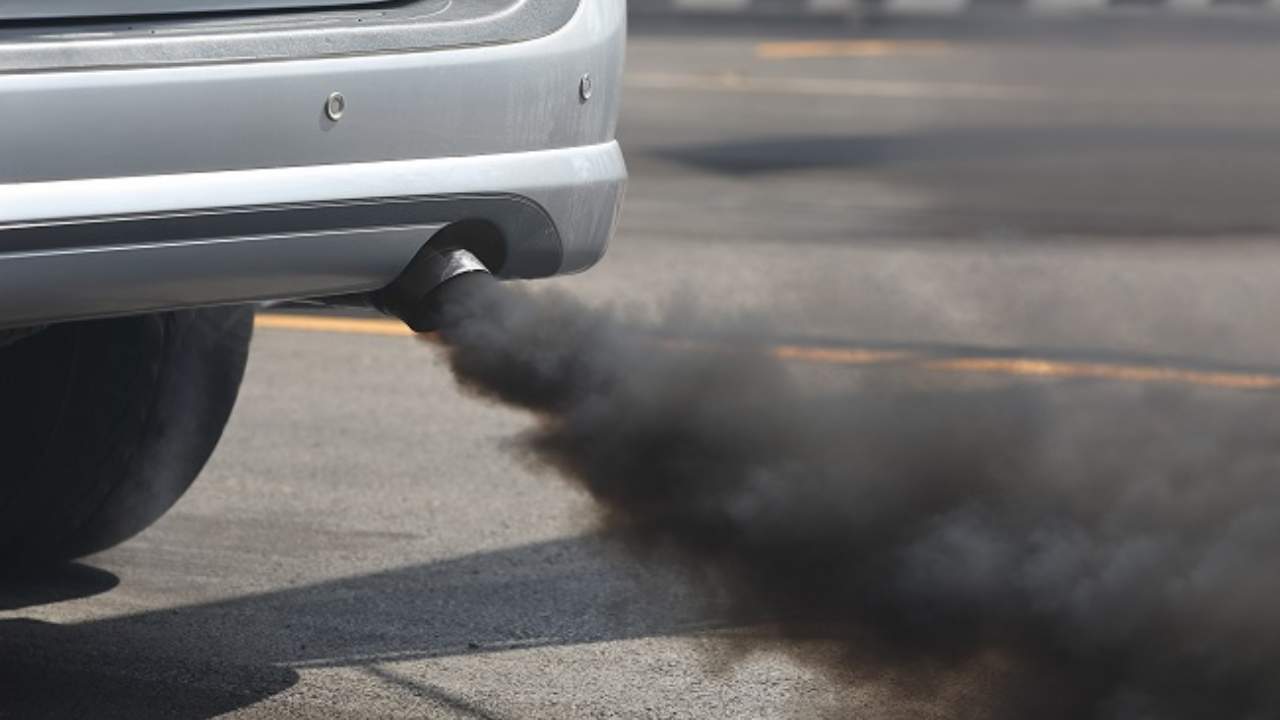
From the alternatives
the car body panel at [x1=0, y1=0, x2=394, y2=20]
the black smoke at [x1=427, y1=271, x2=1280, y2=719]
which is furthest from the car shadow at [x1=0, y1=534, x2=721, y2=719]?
the car body panel at [x1=0, y1=0, x2=394, y2=20]

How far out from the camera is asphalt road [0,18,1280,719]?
4.29m

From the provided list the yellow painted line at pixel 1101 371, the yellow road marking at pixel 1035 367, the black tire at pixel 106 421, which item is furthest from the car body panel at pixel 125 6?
the yellow painted line at pixel 1101 371

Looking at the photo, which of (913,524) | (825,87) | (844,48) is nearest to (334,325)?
(913,524)

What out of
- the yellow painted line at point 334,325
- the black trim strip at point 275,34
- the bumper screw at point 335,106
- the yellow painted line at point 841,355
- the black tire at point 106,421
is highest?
the black trim strip at point 275,34

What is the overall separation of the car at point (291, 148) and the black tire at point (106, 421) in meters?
0.78

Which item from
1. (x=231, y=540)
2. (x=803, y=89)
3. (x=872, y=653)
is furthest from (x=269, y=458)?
(x=803, y=89)

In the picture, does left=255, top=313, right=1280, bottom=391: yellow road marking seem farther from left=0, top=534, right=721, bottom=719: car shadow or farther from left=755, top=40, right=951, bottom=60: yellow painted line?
left=755, top=40, right=951, bottom=60: yellow painted line

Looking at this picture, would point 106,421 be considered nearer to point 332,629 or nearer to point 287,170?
point 332,629

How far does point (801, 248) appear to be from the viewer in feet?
29.9

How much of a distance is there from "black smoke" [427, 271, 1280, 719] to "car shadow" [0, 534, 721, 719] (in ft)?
0.87

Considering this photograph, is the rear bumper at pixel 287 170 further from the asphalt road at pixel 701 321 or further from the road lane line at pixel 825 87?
the road lane line at pixel 825 87

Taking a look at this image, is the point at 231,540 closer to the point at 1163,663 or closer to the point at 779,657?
the point at 779,657

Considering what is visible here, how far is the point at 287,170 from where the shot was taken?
137 inches

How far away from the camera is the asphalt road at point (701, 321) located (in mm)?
4285
